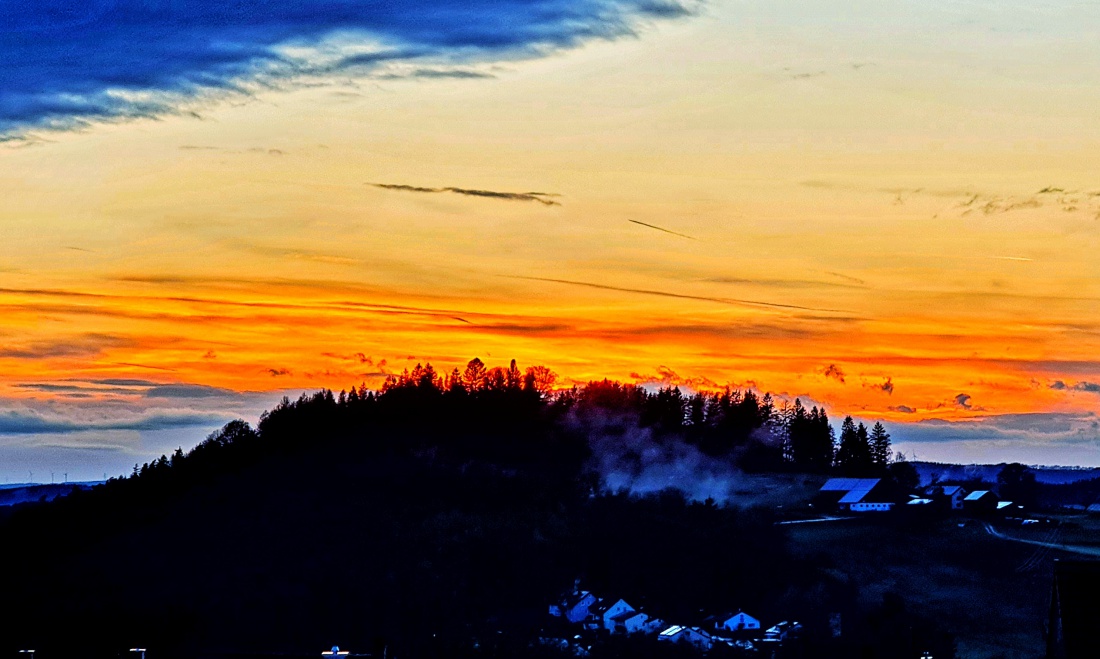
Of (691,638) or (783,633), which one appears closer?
(783,633)

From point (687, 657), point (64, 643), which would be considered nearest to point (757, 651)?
point (687, 657)

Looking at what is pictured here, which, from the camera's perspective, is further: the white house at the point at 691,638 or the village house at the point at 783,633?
the village house at the point at 783,633

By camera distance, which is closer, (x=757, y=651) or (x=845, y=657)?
(x=845, y=657)

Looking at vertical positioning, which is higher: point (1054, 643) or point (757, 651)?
point (1054, 643)

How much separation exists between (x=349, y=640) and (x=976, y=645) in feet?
240

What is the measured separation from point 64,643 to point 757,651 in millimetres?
73326

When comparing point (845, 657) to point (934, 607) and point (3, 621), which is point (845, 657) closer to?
point (934, 607)

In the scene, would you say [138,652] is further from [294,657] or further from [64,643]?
[64,643]

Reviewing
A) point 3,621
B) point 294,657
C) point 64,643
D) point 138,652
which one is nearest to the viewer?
point 294,657

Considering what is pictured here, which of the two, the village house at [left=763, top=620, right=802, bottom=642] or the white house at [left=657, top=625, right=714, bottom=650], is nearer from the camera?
the white house at [left=657, top=625, right=714, bottom=650]

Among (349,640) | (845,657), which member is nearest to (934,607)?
(845,657)

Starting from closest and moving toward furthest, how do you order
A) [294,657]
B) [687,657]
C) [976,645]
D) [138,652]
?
[294,657]
[138,652]
[976,645]
[687,657]

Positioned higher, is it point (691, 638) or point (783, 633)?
point (783, 633)

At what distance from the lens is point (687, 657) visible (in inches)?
7126
